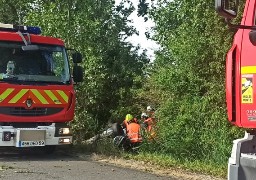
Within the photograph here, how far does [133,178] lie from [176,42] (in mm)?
4660

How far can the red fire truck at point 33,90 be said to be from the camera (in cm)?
1025

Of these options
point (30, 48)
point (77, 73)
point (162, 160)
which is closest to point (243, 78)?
point (162, 160)

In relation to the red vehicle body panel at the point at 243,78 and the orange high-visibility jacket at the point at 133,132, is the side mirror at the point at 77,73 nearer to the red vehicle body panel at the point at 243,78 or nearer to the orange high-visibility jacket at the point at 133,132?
the orange high-visibility jacket at the point at 133,132

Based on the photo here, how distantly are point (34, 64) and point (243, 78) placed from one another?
22.5 feet

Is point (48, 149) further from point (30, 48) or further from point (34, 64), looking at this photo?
point (30, 48)

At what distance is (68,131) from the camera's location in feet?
35.8

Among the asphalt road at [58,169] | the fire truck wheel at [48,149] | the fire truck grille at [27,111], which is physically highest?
the fire truck grille at [27,111]

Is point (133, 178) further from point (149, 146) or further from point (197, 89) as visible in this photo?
point (197, 89)

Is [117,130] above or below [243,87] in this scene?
below

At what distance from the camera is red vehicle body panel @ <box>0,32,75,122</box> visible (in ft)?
33.6

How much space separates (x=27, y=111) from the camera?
10.5 meters

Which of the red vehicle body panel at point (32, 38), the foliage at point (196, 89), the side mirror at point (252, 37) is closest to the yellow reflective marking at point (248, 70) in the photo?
the side mirror at point (252, 37)

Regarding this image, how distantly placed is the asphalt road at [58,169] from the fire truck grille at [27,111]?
3.25ft

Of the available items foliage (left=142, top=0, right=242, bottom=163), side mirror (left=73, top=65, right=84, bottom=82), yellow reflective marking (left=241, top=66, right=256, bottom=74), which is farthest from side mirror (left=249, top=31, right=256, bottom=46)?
side mirror (left=73, top=65, right=84, bottom=82)
